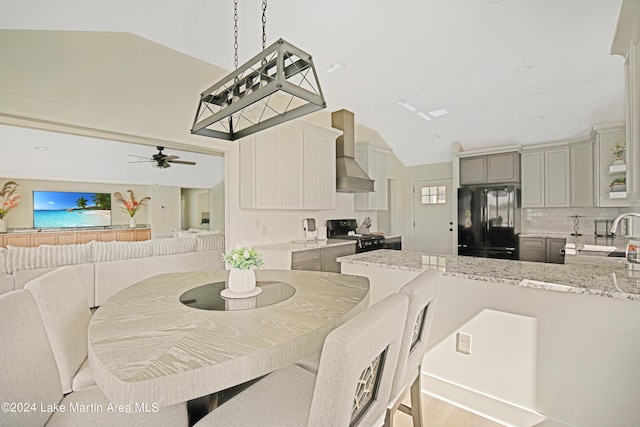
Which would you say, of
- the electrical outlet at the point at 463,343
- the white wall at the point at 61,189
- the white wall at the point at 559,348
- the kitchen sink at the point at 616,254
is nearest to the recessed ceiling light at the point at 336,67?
the white wall at the point at 559,348

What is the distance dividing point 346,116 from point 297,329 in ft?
14.1

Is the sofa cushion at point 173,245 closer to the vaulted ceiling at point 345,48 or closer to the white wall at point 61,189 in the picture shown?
the vaulted ceiling at point 345,48

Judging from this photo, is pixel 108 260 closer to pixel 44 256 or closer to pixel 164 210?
pixel 44 256

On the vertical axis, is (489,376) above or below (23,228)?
below

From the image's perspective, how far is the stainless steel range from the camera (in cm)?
432

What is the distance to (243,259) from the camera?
4.91 feet

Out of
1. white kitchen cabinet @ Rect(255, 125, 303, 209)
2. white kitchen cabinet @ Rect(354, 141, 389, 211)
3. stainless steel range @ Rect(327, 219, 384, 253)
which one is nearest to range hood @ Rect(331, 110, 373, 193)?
white kitchen cabinet @ Rect(354, 141, 389, 211)

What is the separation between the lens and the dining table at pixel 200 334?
767mm

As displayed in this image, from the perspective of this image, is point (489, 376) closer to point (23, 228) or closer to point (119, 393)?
point (119, 393)

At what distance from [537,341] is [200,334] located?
1.69 meters

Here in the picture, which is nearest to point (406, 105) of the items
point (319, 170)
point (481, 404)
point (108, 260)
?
point (319, 170)

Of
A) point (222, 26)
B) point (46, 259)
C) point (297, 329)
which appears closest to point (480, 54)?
point (222, 26)

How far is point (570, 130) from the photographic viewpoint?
4.61 meters

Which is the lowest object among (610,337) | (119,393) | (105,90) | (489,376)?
(489,376)
